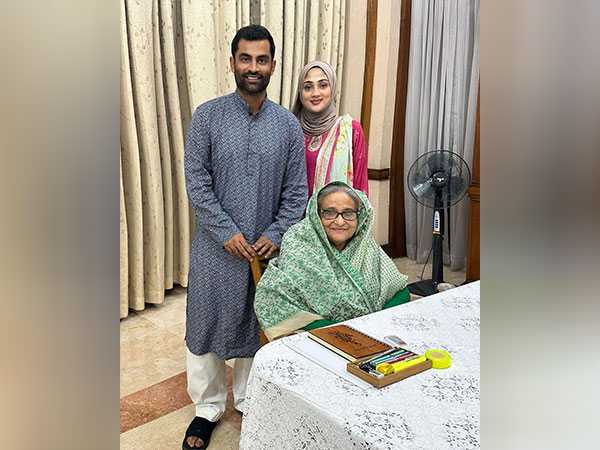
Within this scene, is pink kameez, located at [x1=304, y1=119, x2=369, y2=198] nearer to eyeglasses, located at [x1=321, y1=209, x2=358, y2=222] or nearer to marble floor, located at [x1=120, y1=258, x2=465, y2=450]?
eyeglasses, located at [x1=321, y1=209, x2=358, y2=222]

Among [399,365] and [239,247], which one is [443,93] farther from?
Answer: [399,365]

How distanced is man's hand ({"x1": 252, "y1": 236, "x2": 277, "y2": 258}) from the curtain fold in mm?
2382

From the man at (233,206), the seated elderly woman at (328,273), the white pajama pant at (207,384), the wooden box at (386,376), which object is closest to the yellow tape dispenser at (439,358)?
the wooden box at (386,376)

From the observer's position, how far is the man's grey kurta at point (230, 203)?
6.59ft

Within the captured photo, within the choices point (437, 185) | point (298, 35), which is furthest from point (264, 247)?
point (298, 35)

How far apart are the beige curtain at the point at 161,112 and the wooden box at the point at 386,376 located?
2.00m

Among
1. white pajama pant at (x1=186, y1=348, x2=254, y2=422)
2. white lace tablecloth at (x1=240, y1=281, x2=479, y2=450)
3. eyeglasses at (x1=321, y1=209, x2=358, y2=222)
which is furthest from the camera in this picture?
white pajama pant at (x1=186, y1=348, x2=254, y2=422)

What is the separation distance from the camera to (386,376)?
1.17 meters

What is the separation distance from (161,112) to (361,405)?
8.26ft

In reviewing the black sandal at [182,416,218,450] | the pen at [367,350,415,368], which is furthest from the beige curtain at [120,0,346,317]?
the pen at [367,350,415,368]

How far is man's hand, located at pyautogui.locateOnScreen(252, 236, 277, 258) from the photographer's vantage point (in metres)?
2.03

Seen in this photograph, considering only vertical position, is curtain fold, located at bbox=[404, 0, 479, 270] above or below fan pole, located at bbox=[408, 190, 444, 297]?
above
